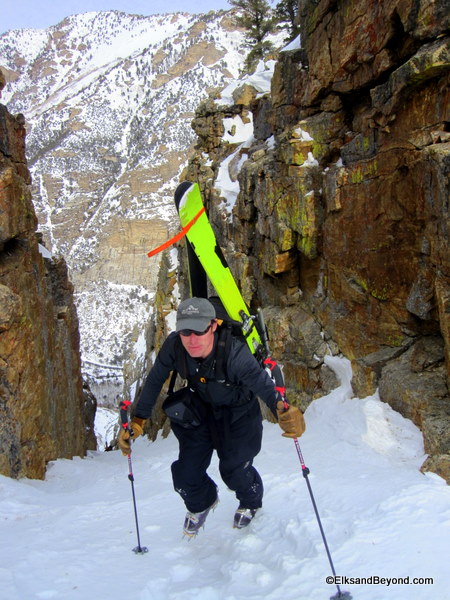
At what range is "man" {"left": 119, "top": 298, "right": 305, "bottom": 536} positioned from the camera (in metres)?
3.69

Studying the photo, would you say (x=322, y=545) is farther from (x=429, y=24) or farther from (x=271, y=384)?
(x=429, y=24)

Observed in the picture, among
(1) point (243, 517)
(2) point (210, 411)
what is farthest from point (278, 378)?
(1) point (243, 517)

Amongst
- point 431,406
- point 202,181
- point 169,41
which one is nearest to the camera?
point 431,406

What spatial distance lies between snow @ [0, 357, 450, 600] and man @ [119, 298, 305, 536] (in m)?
0.40

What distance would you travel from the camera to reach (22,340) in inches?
364

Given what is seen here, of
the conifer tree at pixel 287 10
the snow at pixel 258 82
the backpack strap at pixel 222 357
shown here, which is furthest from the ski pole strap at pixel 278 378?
the conifer tree at pixel 287 10

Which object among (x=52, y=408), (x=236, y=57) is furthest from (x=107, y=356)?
(x=236, y=57)

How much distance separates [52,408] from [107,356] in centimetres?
7725

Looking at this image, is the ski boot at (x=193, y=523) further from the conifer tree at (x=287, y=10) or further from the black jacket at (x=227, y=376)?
the conifer tree at (x=287, y=10)

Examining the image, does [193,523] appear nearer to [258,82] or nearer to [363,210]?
[363,210]

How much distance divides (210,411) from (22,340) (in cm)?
660

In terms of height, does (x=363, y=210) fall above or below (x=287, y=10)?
below

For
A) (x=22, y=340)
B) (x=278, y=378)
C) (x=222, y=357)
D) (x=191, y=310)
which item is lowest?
(x=22, y=340)

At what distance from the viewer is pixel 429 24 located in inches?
279
